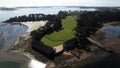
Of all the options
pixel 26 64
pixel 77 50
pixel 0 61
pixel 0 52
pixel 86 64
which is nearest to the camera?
pixel 86 64

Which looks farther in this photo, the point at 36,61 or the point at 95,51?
the point at 95,51

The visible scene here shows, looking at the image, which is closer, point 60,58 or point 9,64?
point 9,64

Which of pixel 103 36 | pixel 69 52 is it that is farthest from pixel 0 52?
pixel 103 36

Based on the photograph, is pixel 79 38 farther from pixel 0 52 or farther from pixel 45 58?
pixel 0 52

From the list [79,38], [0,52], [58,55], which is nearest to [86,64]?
[58,55]

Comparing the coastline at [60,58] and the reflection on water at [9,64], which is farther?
the reflection on water at [9,64]

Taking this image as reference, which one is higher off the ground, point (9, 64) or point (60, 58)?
point (60, 58)

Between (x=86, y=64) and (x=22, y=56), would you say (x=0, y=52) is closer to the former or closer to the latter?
(x=22, y=56)

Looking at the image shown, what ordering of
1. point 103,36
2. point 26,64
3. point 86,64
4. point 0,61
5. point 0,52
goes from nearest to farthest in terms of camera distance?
point 86,64 < point 26,64 < point 0,61 < point 0,52 < point 103,36

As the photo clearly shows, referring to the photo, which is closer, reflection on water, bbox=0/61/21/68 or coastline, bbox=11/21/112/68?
coastline, bbox=11/21/112/68
